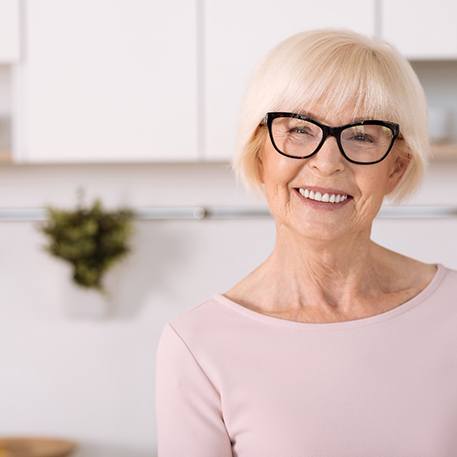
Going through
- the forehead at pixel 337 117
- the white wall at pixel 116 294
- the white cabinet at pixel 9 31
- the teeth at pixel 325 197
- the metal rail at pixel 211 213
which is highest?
the white cabinet at pixel 9 31

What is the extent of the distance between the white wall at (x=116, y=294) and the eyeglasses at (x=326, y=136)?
147cm

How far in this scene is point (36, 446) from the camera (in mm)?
2555

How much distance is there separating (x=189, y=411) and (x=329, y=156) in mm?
348

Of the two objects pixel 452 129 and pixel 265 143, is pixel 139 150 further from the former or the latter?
pixel 265 143

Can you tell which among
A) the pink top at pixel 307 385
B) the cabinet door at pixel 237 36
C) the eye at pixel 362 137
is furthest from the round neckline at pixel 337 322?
the cabinet door at pixel 237 36

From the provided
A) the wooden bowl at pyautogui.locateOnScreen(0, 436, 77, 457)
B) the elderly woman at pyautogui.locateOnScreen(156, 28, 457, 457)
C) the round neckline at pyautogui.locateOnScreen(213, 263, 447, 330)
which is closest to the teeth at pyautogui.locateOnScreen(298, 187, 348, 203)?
the elderly woman at pyautogui.locateOnScreen(156, 28, 457, 457)

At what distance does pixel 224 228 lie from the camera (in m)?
2.63

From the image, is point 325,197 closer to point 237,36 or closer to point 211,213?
point 237,36

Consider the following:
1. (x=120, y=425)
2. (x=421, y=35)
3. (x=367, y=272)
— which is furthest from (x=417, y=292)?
(x=120, y=425)

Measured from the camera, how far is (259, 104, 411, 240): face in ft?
3.69

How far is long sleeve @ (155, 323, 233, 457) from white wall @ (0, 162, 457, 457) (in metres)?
1.44

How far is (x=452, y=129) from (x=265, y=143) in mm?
1424

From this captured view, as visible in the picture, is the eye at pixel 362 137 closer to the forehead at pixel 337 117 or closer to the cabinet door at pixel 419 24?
the forehead at pixel 337 117

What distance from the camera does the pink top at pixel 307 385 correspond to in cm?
115
